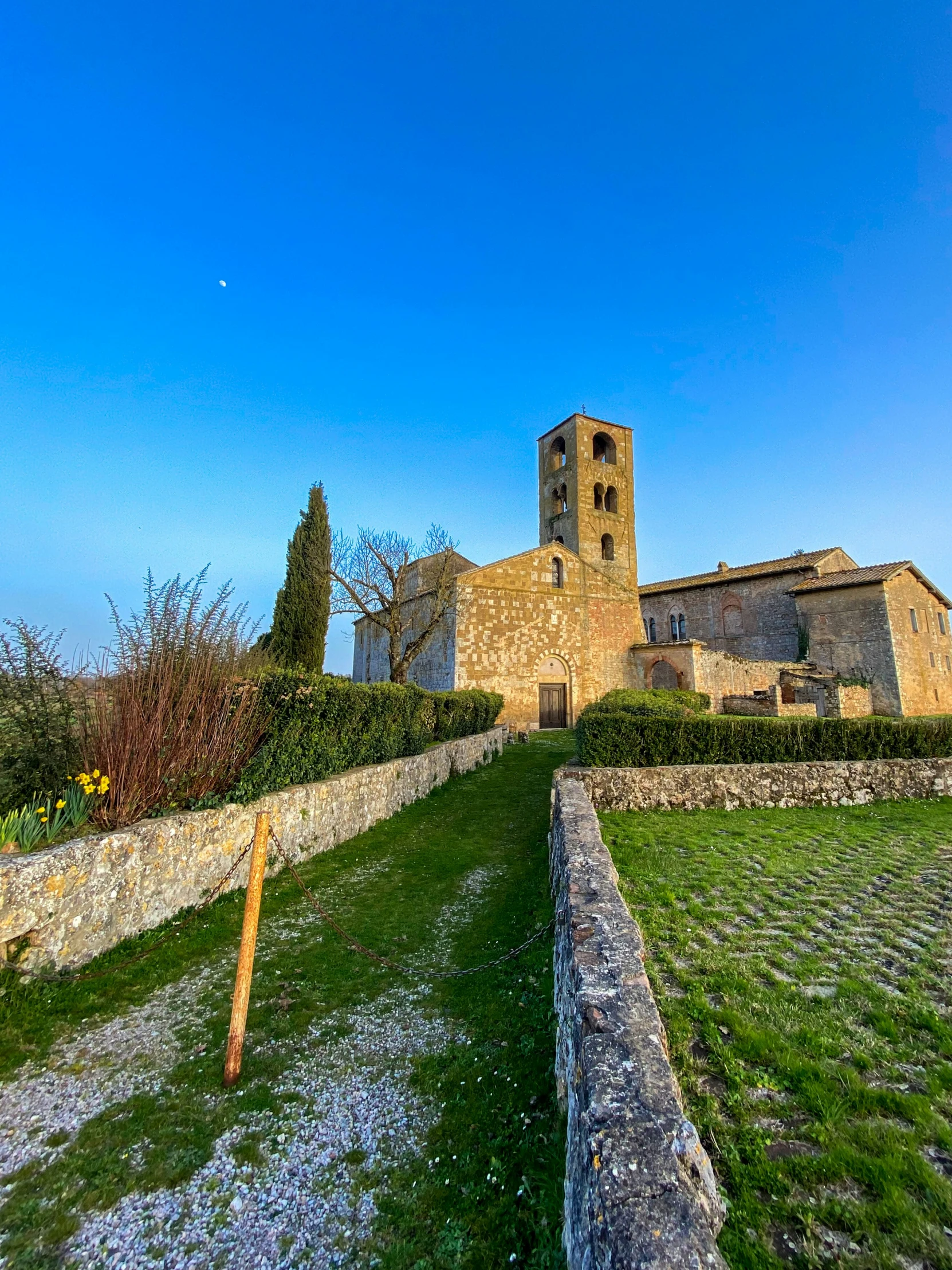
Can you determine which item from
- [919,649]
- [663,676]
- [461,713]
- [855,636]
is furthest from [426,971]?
[919,649]

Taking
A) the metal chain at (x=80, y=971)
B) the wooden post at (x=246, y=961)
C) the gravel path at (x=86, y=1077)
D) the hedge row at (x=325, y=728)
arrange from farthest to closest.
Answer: the hedge row at (x=325, y=728) → the metal chain at (x=80, y=971) → the wooden post at (x=246, y=961) → the gravel path at (x=86, y=1077)

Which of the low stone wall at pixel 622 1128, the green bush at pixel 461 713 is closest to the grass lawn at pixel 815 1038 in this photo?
the low stone wall at pixel 622 1128

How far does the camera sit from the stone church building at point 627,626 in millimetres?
24828

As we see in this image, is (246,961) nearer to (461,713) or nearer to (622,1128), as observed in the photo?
(622,1128)

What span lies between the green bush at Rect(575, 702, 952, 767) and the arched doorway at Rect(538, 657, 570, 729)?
42.8 feet

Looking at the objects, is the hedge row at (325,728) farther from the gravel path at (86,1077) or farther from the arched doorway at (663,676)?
the arched doorway at (663,676)

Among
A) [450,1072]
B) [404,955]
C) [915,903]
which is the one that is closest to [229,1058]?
[450,1072]

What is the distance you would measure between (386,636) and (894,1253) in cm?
3081

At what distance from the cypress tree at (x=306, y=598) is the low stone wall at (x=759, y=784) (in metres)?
12.7

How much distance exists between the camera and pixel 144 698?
675 cm

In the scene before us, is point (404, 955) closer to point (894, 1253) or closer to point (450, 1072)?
point (450, 1072)

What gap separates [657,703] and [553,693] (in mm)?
9358

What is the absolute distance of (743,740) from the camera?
11758mm

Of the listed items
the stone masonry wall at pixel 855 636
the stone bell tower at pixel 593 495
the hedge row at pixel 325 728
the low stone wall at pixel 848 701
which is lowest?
the hedge row at pixel 325 728
